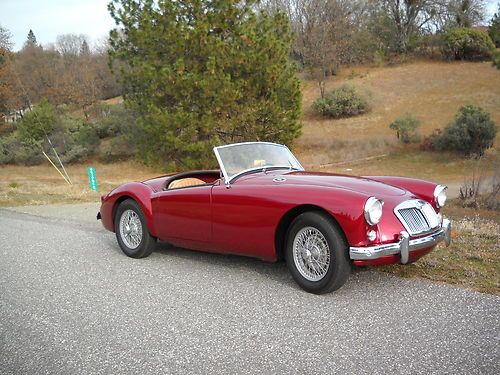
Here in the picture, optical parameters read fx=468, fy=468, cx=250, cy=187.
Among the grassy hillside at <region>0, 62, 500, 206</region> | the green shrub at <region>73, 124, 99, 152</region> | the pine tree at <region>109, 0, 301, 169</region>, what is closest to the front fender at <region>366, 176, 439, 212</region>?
the grassy hillside at <region>0, 62, 500, 206</region>

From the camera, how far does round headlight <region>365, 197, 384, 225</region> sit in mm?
3754

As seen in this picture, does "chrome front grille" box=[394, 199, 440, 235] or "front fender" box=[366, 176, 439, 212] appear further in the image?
"front fender" box=[366, 176, 439, 212]

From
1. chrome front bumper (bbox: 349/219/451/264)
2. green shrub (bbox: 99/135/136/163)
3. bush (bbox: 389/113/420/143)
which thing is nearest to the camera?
chrome front bumper (bbox: 349/219/451/264)

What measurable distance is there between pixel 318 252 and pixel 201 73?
1464 centimetres

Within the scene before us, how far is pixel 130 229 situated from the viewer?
5.88 m

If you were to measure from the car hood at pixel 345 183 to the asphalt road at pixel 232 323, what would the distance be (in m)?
0.84

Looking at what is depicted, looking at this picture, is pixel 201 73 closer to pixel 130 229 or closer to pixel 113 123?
pixel 130 229

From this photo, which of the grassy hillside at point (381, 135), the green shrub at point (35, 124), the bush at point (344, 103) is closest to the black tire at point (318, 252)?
the grassy hillside at point (381, 135)

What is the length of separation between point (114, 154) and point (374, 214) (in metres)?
34.5

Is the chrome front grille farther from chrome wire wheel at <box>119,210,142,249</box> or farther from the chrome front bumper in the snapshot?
chrome wire wheel at <box>119,210,142,249</box>

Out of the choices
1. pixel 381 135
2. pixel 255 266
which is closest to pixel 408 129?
pixel 381 135

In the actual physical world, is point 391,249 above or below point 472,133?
above

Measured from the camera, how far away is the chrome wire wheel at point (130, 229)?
578 cm

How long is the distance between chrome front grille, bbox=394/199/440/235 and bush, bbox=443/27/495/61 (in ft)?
139
